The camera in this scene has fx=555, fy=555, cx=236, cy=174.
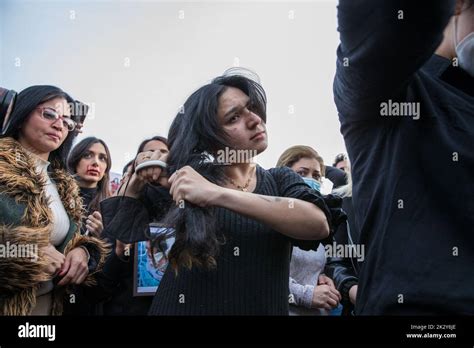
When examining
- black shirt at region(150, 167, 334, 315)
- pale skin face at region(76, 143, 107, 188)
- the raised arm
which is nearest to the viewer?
the raised arm

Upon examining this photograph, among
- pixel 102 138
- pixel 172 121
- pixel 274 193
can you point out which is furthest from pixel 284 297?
pixel 102 138

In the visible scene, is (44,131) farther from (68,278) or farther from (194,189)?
(194,189)

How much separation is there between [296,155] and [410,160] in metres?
0.69

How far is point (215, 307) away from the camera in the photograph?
0.99 m

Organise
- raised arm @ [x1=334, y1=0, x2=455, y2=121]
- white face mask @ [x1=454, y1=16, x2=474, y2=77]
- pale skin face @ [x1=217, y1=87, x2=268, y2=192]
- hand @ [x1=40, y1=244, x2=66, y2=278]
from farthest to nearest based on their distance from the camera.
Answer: hand @ [x1=40, y1=244, x2=66, y2=278], pale skin face @ [x1=217, y1=87, x2=268, y2=192], white face mask @ [x1=454, y1=16, x2=474, y2=77], raised arm @ [x1=334, y1=0, x2=455, y2=121]

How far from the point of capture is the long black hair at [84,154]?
1.41m

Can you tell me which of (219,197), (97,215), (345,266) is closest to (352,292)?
(345,266)

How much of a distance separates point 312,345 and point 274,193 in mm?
292

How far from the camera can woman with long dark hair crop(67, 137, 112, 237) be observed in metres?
1.39

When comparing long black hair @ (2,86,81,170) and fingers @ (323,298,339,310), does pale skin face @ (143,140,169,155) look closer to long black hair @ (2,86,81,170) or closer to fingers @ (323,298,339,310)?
long black hair @ (2,86,81,170)

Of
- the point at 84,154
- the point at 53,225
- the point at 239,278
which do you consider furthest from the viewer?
the point at 84,154

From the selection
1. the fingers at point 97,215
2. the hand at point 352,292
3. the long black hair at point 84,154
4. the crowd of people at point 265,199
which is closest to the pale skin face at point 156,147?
the crowd of people at point 265,199

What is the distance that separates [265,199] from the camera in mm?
1023

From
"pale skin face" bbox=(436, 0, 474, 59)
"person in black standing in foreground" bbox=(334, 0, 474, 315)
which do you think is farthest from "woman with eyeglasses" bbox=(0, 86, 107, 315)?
"pale skin face" bbox=(436, 0, 474, 59)
